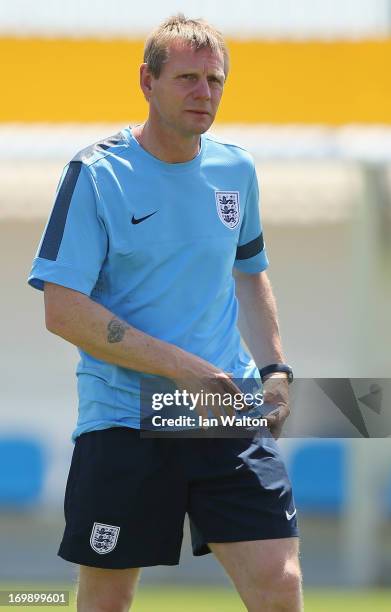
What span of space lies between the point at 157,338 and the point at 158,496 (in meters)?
0.45

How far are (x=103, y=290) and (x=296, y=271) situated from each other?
1053cm

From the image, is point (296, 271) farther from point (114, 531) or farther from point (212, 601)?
point (114, 531)

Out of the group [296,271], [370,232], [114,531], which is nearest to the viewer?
[114,531]

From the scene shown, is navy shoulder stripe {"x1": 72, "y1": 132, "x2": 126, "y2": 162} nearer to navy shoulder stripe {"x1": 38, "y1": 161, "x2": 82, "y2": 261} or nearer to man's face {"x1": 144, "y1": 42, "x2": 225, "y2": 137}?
navy shoulder stripe {"x1": 38, "y1": 161, "x2": 82, "y2": 261}

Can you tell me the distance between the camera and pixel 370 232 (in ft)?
32.1

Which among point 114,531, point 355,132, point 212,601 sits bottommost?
point 212,601

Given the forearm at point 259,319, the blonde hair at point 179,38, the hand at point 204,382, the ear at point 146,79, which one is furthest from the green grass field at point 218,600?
the blonde hair at point 179,38

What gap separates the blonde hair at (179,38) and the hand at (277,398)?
924 mm

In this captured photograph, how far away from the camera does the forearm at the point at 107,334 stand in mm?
3822

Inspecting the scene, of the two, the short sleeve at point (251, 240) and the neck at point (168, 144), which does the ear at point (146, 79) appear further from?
the short sleeve at point (251, 240)

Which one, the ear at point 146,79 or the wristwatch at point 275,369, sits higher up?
the ear at point 146,79

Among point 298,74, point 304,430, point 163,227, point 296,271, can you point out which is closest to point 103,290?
point 163,227

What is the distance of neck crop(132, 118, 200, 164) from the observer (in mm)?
4012

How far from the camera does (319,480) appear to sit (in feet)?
39.6
